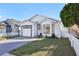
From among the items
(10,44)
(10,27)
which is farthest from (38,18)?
(10,44)

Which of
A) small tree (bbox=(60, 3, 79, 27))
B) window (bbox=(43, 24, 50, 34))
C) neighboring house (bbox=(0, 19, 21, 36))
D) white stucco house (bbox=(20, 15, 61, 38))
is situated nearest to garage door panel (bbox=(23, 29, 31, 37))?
white stucco house (bbox=(20, 15, 61, 38))

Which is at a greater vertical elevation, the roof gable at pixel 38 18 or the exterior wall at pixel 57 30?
the roof gable at pixel 38 18

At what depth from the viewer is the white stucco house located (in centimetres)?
371

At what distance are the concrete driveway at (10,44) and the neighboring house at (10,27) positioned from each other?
4.8 inches

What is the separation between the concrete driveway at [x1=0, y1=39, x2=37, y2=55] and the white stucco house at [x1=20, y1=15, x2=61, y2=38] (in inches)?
5.1

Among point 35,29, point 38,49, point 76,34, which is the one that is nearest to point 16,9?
point 35,29

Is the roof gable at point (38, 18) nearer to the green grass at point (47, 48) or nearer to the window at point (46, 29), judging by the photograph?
the window at point (46, 29)

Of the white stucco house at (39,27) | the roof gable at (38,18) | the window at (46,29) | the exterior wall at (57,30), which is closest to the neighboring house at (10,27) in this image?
the white stucco house at (39,27)

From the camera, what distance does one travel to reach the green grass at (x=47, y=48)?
3613mm

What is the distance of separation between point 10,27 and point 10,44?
0.84ft

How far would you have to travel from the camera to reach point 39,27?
3.77 metres

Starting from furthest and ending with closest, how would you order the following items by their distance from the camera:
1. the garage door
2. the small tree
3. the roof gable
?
the garage door, the roof gable, the small tree

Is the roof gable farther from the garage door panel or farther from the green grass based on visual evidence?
the green grass

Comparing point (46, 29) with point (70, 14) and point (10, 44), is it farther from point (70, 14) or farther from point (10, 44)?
point (10, 44)
